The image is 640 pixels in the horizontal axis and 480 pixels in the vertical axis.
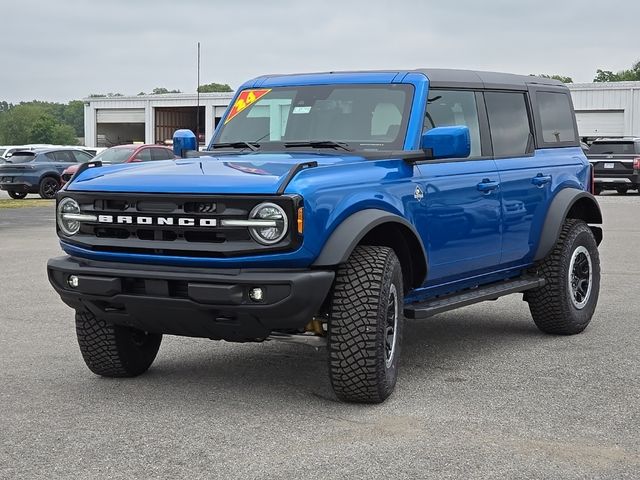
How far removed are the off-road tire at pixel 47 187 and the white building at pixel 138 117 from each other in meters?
43.4

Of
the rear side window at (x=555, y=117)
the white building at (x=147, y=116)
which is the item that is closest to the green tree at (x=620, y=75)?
the white building at (x=147, y=116)

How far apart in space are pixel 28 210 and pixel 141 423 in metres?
20.0

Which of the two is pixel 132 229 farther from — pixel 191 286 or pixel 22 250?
pixel 22 250

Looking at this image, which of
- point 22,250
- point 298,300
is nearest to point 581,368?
point 298,300

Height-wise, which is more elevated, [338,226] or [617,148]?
[338,226]

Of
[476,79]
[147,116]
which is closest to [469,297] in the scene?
[476,79]

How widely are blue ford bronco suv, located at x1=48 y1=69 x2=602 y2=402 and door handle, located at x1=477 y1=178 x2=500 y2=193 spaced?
0.01 metres

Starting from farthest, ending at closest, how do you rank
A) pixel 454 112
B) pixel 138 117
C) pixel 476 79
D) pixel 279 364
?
pixel 138 117, pixel 476 79, pixel 454 112, pixel 279 364

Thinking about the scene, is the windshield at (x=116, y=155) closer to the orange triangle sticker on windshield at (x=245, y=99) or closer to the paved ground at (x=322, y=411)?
the paved ground at (x=322, y=411)

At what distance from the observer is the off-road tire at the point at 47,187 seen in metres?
29.3

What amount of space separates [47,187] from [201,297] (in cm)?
2521

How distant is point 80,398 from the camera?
19.8ft

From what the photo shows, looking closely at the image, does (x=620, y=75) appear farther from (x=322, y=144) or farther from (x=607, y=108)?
(x=322, y=144)

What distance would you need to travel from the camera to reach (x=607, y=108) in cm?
5878
